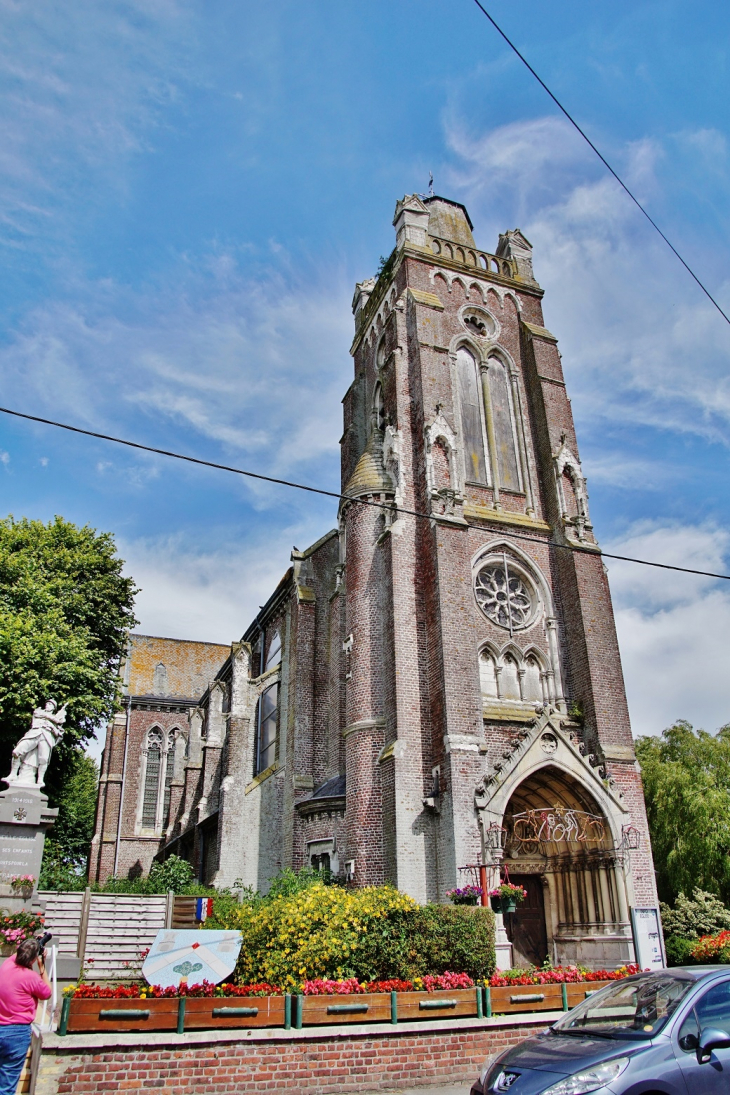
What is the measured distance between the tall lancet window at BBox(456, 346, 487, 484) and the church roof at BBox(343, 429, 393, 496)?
2770mm

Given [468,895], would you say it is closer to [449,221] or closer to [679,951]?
[679,951]

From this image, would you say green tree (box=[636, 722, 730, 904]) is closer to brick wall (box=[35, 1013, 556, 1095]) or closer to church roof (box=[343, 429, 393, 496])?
church roof (box=[343, 429, 393, 496])

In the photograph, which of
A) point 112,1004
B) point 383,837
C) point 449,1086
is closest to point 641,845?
point 383,837

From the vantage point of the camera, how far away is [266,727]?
2828cm

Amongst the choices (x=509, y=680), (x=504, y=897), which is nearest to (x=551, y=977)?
(x=504, y=897)

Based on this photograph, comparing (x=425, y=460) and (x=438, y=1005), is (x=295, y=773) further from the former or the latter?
(x=438, y=1005)

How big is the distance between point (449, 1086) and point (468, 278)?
80.8ft

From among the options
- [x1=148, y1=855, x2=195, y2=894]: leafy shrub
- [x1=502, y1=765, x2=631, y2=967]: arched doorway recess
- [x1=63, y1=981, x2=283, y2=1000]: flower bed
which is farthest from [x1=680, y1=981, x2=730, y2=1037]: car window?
[x1=148, y1=855, x2=195, y2=894]: leafy shrub

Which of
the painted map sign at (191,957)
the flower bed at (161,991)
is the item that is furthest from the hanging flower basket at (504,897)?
the painted map sign at (191,957)

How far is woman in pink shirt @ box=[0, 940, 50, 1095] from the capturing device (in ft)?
21.3

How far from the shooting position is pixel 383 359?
90.9ft

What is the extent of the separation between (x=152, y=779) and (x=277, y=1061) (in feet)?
124

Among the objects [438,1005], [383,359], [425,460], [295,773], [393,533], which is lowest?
[438,1005]

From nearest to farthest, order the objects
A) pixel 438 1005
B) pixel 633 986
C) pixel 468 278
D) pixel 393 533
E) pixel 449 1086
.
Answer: pixel 633 986, pixel 449 1086, pixel 438 1005, pixel 393 533, pixel 468 278
